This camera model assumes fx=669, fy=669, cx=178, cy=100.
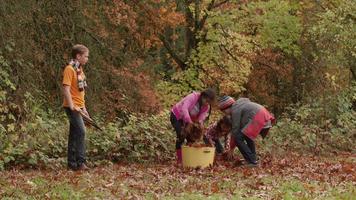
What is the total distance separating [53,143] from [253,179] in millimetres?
4185

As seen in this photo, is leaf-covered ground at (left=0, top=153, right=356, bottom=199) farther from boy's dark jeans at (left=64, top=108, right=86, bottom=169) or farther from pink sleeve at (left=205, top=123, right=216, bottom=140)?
pink sleeve at (left=205, top=123, right=216, bottom=140)

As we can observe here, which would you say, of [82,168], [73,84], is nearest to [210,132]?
[82,168]

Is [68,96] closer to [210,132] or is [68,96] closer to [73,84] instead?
[73,84]

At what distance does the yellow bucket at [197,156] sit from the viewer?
11.9m

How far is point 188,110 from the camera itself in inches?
481

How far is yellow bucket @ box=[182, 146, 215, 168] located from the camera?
11.9m

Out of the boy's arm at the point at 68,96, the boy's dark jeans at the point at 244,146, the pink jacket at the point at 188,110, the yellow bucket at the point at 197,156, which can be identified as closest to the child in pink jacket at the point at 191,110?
the pink jacket at the point at 188,110

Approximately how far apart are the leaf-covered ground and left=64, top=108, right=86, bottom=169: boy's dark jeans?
0.24 metres

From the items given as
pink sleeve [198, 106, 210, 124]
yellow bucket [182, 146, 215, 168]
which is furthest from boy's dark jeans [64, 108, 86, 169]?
pink sleeve [198, 106, 210, 124]

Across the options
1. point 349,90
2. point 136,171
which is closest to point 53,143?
point 136,171

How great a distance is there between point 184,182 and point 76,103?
2.47 m

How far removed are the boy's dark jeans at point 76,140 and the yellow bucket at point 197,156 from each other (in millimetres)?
1838

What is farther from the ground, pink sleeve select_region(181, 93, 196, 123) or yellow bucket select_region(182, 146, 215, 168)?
pink sleeve select_region(181, 93, 196, 123)

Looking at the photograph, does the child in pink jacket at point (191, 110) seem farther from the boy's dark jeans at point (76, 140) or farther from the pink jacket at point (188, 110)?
the boy's dark jeans at point (76, 140)
